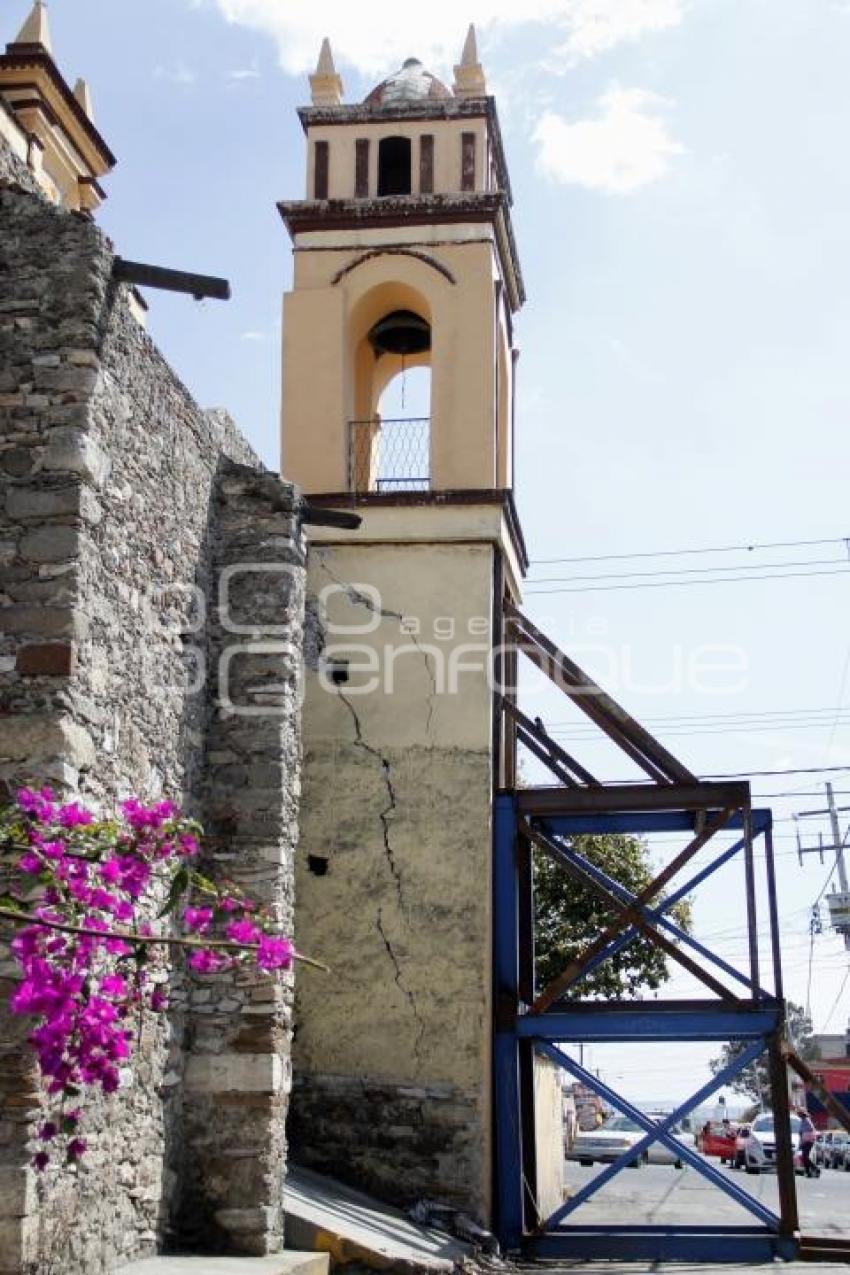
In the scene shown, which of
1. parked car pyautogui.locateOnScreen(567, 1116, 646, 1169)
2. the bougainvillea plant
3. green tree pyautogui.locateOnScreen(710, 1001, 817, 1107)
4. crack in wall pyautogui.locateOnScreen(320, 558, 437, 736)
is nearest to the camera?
the bougainvillea plant

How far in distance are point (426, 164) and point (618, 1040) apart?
885 centimetres

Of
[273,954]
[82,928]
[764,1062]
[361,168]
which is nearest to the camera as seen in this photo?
[82,928]

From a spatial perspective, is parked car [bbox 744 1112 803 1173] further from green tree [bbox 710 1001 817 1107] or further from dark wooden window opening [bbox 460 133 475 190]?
green tree [bbox 710 1001 817 1107]

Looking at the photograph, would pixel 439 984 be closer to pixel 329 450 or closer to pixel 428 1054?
pixel 428 1054

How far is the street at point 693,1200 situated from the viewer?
15.9 metres

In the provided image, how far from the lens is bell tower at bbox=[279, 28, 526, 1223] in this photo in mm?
12703

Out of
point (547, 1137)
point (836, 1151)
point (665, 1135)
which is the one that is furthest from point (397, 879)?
point (836, 1151)

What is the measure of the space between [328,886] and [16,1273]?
Result: 689 centimetres

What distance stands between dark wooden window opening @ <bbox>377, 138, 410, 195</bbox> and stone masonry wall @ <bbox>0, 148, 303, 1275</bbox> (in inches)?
260

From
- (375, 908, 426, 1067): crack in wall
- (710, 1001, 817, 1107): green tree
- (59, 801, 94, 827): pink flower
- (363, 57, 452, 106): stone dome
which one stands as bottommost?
(710, 1001, 817, 1107): green tree

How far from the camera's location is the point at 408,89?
1645 cm

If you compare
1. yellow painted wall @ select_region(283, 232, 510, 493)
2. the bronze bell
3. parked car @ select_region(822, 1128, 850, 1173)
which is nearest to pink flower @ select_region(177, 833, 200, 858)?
yellow painted wall @ select_region(283, 232, 510, 493)

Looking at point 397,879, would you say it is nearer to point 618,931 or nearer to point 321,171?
point 618,931

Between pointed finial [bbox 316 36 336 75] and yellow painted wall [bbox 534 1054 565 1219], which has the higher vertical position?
pointed finial [bbox 316 36 336 75]
